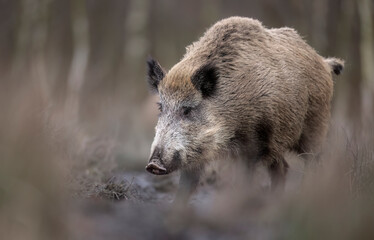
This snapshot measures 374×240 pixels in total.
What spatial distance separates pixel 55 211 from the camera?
142 inches

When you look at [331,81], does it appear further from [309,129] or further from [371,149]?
[371,149]

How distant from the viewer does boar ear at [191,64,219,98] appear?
20.0ft

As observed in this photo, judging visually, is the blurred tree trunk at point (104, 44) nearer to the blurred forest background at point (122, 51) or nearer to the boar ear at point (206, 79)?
the blurred forest background at point (122, 51)

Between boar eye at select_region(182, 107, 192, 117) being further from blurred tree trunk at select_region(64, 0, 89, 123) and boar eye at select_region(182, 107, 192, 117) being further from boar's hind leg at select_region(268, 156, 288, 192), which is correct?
blurred tree trunk at select_region(64, 0, 89, 123)

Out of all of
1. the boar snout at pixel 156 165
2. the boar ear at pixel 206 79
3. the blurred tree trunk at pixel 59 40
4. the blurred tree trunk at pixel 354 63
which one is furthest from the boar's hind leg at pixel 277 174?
the blurred tree trunk at pixel 59 40

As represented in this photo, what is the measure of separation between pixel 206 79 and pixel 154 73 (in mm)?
604

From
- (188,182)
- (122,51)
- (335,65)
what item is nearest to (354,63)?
(122,51)

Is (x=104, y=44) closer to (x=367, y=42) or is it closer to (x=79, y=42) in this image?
(x=79, y=42)

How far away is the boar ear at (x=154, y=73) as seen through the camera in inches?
255

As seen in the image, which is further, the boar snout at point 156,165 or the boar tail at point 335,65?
the boar tail at point 335,65

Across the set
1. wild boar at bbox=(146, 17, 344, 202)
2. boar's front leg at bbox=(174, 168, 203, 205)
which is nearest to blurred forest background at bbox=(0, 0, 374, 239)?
wild boar at bbox=(146, 17, 344, 202)

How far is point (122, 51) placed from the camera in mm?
18016

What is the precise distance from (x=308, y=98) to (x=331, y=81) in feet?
1.99

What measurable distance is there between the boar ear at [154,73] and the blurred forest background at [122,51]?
0.99 metres
